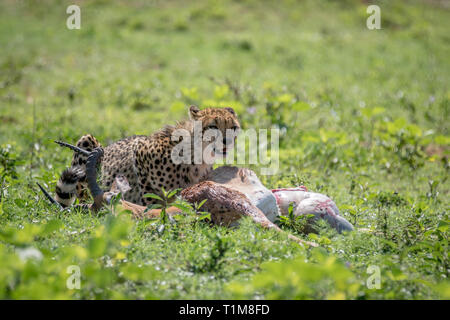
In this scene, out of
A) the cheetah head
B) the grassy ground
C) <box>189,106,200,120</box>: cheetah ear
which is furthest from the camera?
<box>189,106,200,120</box>: cheetah ear

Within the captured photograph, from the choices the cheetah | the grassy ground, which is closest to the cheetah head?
the cheetah

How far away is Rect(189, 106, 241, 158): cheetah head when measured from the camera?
203 inches

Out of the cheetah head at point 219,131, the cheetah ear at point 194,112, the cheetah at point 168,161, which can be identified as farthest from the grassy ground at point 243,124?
the cheetah ear at point 194,112

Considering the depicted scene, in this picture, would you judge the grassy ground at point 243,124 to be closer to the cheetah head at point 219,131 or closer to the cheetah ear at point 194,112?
the cheetah head at point 219,131

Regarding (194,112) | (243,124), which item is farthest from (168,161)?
(243,124)

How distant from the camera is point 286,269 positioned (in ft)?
9.66

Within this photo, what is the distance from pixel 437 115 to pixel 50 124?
6853mm

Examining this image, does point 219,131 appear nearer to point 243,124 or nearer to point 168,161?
point 168,161

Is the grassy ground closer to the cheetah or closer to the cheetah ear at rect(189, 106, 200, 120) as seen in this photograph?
the cheetah

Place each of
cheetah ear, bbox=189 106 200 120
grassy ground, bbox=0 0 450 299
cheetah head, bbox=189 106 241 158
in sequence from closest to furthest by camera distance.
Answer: grassy ground, bbox=0 0 450 299 < cheetah head, bbox=189 106 241 158 < cheetah ear, bbox=189 106 200 120

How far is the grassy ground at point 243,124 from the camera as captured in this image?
11.0 ft

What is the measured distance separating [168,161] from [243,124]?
3.30m
